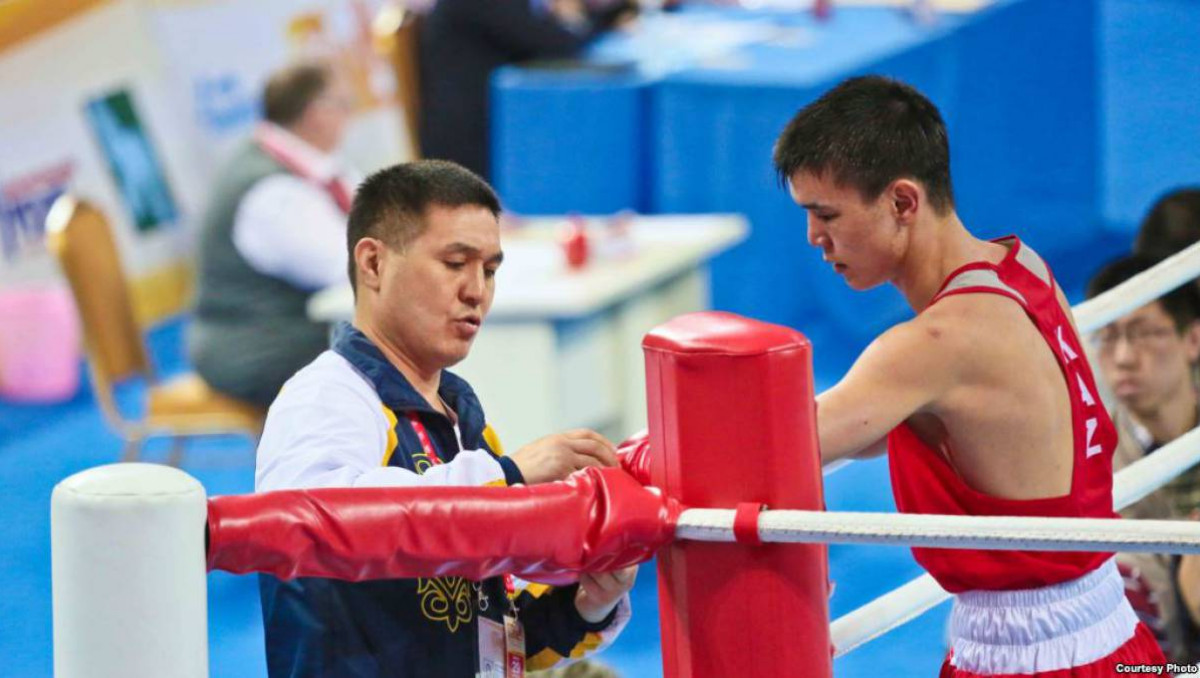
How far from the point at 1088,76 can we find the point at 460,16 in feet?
9.90

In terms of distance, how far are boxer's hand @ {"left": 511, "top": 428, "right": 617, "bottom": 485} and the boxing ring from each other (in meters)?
0.05

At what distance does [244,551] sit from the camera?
165 cm

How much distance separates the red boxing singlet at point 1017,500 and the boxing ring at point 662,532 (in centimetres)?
39

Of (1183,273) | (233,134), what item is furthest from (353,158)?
(1183,273)

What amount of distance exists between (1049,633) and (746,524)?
700 millimetres

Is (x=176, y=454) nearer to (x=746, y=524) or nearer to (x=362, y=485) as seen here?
(x=362, y=485)

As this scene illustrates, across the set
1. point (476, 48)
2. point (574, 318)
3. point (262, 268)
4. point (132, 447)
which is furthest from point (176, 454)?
point (476, 48)

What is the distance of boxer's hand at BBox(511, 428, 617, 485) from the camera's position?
191 cm

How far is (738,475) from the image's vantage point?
1.78 m

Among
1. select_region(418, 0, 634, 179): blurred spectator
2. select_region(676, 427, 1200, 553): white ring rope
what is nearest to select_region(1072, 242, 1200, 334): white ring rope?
select_region(676, 427, 1200, 553): white ring rope

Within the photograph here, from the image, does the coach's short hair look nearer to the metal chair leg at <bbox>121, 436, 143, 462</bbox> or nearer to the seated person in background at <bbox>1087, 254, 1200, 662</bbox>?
the seated person in background at <bbox>1087, 254, 1200, 662</bbox>

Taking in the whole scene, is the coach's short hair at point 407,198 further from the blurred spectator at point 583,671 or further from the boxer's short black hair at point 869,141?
the blurred spectator at point 583,671

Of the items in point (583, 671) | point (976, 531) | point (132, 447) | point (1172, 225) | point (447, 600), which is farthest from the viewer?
point (132, 447)

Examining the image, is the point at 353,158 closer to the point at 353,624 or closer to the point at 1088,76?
the point at 1088,76
